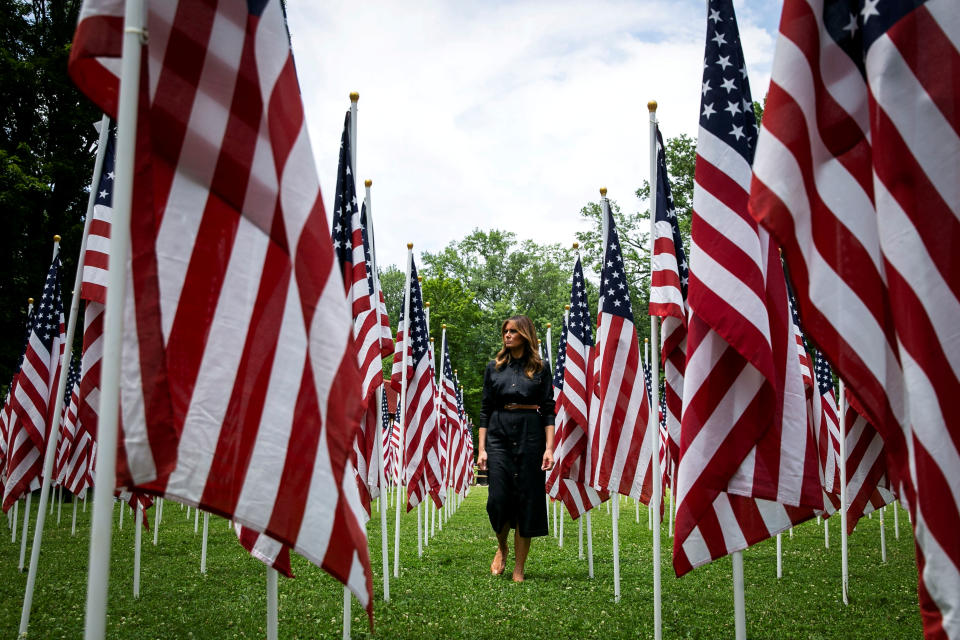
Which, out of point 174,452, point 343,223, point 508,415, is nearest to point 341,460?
point 174,452

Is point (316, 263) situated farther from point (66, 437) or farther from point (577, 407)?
point (66, 437)

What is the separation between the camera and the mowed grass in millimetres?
5672

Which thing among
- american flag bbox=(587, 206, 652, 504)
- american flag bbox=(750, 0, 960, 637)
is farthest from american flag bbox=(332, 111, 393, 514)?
american flag bbox=(750, 0, 960, 637)

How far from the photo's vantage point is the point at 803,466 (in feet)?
12.2

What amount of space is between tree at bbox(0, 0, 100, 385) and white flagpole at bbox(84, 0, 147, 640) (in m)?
21.2

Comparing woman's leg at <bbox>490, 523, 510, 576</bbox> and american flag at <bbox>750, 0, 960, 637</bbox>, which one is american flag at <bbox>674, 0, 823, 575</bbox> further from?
woman's leg at <bbox>490, 523, 510, 576</bbox>

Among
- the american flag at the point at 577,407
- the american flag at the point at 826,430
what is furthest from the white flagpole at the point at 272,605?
the american flag at the point at 826,430

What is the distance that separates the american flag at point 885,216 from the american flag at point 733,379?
0.86 m

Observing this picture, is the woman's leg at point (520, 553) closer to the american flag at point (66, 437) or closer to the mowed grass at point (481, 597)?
the mowed grass at point (481, 597)

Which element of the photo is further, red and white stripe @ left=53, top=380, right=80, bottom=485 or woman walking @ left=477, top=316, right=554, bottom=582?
red and white stripe @ left=53, top=380, right=80, bottom=485

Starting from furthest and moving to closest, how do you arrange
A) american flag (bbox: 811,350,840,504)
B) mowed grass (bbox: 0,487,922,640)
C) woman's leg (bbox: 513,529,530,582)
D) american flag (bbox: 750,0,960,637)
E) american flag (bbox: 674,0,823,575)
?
american flag (bbox: 811,350,840,504), woman's leg (bbox: 513,529,530,582), mowed grass (bbox: 0,487,922,640), american flag (bbox: 674,0,823,575), american flag (bbox: 750,0,960,637)

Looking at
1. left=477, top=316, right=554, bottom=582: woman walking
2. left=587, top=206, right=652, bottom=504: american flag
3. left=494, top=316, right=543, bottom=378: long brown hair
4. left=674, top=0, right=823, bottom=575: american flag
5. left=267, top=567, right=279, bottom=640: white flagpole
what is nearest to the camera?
left=267, top=567, right=279, bottom=640: white flagpole

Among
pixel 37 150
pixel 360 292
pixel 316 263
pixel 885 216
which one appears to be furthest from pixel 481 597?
pixel 37 150

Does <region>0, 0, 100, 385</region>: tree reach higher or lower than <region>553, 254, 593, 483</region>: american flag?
higher
